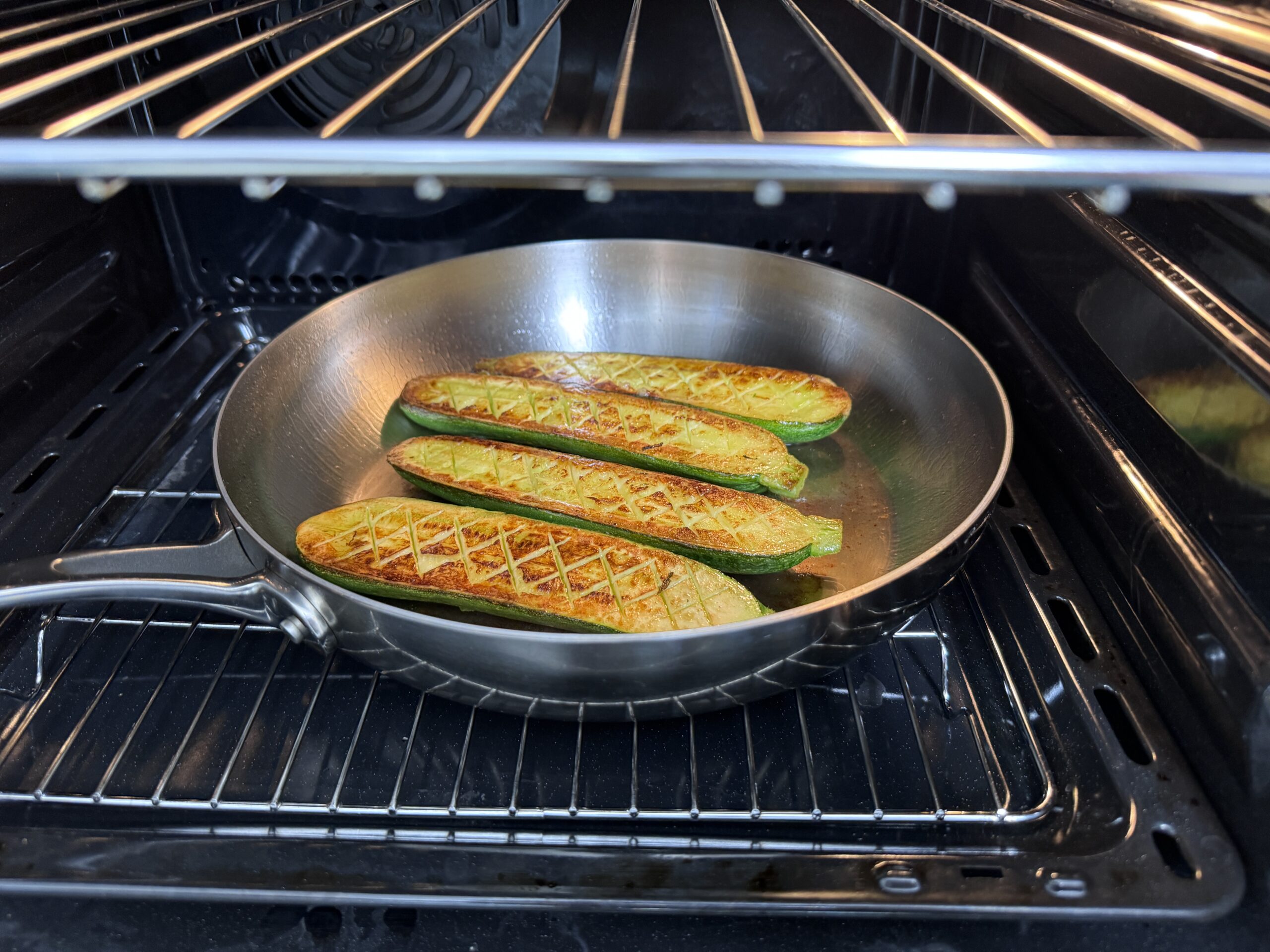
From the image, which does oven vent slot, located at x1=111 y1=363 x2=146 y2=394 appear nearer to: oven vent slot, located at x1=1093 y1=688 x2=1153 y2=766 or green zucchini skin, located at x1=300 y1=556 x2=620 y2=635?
green zucchini skin, located at x1=300 y1=556 x2=620 y2=635

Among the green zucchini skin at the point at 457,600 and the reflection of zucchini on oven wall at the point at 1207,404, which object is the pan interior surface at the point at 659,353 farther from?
the reflection of zucchini on oven wall at the point at 1207,404

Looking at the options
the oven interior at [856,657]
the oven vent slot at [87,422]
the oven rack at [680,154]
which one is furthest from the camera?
the oven vent slot at [87,422]

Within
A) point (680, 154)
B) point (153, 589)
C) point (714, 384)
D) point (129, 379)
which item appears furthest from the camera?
point (129, 379)

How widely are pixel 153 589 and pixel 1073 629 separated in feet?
3.38

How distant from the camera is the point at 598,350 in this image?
5.09 ft

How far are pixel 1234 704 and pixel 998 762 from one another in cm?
22

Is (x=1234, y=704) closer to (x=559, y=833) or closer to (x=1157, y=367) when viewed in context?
(x=1157, y=367)

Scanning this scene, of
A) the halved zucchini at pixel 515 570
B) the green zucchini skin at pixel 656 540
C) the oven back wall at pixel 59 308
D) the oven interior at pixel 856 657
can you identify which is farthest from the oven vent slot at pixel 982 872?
the oven back wall at pixel 59 308

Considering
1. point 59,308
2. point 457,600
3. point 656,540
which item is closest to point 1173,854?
point 656,540

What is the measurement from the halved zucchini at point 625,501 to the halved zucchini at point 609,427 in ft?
0.13

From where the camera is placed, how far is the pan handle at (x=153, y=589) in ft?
2.76

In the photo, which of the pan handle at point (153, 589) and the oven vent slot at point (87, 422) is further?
the oven vent slot at point (87, 422)

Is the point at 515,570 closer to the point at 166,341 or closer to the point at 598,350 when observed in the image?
the point at 598,350

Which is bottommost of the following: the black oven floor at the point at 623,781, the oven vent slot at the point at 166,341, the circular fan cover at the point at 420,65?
the black oven floor at the point at 623,781
